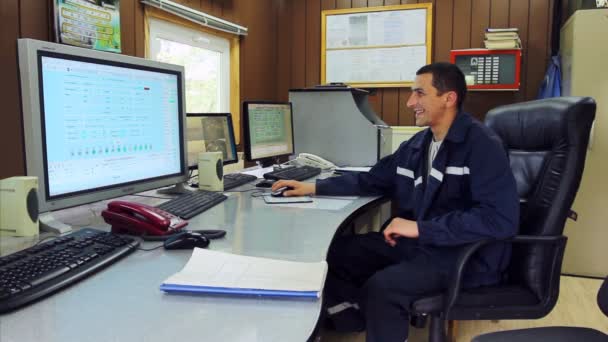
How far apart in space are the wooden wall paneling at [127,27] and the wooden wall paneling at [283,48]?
190 cm

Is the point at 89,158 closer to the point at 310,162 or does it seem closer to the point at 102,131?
the point at 102,131

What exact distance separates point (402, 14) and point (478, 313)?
299 cm

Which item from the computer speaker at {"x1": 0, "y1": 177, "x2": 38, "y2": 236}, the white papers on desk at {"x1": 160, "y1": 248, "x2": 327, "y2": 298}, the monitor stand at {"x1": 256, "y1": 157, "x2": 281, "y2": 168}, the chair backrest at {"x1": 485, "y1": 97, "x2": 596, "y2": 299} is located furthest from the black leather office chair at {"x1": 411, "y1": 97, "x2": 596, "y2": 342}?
the monitor stand at {"x1": 256, "y1": 157, "x2": 281, "y2": 168}

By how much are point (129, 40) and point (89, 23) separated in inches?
13.4

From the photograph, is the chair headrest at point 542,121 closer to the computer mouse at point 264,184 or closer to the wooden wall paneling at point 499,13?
the computer mouse at point 264,184

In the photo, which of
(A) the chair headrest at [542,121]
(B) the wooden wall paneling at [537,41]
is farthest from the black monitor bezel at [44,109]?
(B) the wooden wall paneling at [537,41]

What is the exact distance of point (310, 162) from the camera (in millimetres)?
2867

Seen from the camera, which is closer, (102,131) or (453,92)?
(102,131)

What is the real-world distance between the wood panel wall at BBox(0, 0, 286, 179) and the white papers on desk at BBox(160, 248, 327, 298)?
0.59 meters

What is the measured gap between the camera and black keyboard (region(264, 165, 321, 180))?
7.24 ft

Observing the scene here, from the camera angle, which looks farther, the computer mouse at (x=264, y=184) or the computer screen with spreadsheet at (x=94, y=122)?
the computer mouse at (x=264, y=184)

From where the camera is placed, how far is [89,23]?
2289 millimetres

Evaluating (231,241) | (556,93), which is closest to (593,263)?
(556,93)

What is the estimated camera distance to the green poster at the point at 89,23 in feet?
7.07
